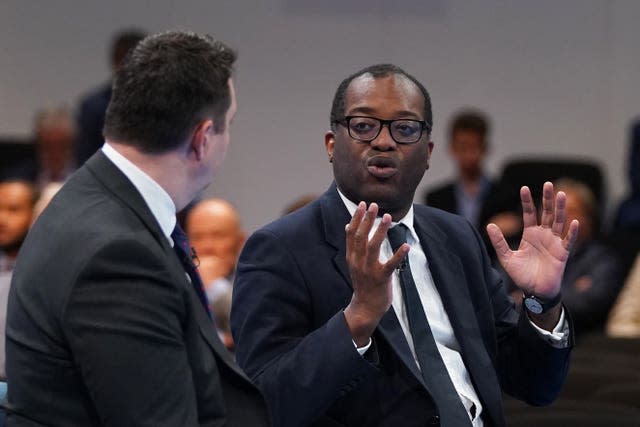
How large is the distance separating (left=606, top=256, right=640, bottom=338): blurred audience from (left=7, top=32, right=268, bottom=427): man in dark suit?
3.83m

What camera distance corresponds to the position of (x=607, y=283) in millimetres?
5777

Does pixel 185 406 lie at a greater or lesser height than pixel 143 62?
lesser

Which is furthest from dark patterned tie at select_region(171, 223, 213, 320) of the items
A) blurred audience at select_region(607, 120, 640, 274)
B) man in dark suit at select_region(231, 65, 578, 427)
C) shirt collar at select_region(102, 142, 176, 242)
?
blurred audience at select_region(607, 120, 640, 274)

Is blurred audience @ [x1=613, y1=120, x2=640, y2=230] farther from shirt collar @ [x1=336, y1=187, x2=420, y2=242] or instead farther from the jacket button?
the jacket button

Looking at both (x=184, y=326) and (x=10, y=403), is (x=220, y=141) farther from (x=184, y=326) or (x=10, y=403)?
(x=10, y=403)

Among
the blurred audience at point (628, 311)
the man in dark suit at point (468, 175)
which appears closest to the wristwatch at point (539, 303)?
the blurred audience at point (628, 311)

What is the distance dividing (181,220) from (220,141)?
413 centimetres

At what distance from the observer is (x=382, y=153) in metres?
2.54

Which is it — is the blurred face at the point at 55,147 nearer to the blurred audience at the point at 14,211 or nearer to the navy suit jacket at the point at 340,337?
the blurred audience at the point at 14,211

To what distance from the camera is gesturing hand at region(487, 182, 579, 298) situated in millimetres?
2584

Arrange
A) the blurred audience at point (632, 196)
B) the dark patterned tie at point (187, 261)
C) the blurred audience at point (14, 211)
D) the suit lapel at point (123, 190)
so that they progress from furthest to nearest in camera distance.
Result: the blurred audience at point (632, 196) < the blurred audience at point (14, 211) < the dark patterned tie at point (187, 261) < the suit lapel at point (123, 190)

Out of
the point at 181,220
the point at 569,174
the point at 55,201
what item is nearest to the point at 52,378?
the point at 55,201

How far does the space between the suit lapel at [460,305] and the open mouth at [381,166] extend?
24 cm

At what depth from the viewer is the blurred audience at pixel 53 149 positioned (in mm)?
6898
